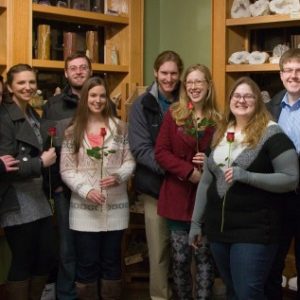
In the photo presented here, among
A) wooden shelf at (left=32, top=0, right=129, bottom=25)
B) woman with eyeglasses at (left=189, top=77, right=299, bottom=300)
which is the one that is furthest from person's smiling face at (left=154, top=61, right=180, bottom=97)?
wooden shelf at (left=32, top=0, right=129, bottom=25)

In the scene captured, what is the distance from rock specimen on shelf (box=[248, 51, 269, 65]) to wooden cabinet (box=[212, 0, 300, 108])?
4cm

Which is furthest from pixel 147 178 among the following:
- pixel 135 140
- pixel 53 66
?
pixel 53 66

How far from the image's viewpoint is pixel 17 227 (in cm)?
259

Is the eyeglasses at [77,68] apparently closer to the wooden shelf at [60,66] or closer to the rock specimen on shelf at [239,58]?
the wooden shelf at [60,66]

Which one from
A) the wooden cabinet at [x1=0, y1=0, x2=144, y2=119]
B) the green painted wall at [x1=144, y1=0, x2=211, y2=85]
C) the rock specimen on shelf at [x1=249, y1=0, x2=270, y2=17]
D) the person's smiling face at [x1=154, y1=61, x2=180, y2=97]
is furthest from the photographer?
the green painted wall at [x1=144, y1=0, x2=211, y2=85]

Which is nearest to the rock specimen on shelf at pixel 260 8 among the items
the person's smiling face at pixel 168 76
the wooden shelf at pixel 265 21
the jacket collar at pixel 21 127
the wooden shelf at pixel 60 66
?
the wooden shelf at pixel 265 21

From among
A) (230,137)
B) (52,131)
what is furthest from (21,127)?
(230,137)

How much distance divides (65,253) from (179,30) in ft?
6.28

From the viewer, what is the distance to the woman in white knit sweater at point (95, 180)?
273 cm

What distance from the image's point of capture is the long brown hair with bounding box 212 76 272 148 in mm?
2207

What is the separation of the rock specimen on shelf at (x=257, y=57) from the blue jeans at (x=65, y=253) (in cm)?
142

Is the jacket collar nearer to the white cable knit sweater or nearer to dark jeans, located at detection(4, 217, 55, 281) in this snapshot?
the white cable knit sweater

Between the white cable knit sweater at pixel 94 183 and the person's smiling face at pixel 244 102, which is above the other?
the person's smiling face at pixel 244 102

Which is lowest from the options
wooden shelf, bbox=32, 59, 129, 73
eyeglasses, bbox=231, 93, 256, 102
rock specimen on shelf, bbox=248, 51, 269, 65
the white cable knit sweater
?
the white cable knit sweater
